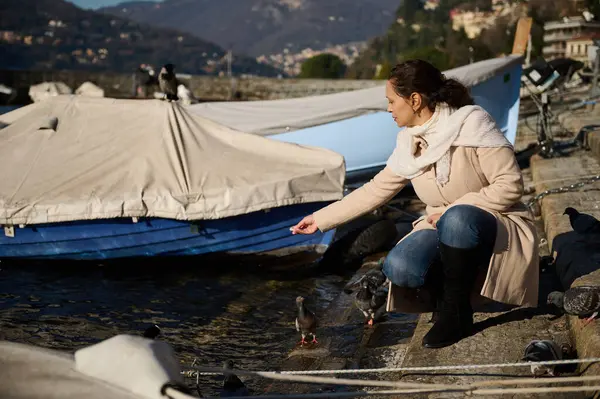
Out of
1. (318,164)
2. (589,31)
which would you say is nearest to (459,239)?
(318,164)

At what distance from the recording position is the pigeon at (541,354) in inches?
165

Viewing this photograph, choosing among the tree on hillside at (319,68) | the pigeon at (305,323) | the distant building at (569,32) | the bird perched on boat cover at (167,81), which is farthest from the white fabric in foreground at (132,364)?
the tree on hillside at (319,68)

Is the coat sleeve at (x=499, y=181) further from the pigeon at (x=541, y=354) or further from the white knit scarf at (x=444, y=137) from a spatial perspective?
the pigeon at (x=541, y=354)

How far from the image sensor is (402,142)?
16.5ft

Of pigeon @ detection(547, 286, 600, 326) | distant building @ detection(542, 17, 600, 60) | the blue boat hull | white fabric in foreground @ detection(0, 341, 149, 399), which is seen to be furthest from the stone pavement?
distant building @ detection(542, 17, 600, 60)

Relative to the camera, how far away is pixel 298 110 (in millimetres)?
14031

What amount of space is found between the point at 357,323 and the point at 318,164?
128 inches

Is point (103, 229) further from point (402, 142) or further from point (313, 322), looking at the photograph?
point (402, 142)

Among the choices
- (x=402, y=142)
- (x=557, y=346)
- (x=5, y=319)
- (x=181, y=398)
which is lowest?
(x=5, y=319)

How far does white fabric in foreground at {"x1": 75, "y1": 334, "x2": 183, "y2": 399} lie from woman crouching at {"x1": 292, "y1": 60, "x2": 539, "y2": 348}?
1.87m

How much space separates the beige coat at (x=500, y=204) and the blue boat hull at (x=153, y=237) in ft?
17.3

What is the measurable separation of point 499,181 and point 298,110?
376 inches

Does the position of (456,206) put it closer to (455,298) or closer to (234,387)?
(455,298)

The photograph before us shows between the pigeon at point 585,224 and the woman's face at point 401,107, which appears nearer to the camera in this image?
the woman's face at point 401,107
